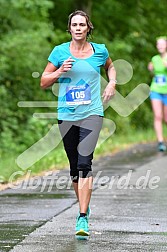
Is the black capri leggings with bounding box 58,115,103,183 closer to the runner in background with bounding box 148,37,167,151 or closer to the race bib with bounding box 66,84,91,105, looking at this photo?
the race bib with bounding box 66,84,91,105

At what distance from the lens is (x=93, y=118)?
293 inches

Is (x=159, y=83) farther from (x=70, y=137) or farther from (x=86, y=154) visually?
(x=86, y=154)

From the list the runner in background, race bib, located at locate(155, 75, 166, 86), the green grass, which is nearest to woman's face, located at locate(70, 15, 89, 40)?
the green grass

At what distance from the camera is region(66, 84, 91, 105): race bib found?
24.2 feet

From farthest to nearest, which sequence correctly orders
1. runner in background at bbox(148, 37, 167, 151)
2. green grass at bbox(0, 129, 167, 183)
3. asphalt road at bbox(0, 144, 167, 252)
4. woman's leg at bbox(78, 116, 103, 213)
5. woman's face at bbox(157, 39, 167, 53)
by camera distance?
1. runner in background at bbox(148, 37, 167, 151)
2. woman's face at bbox(157, 39, 167, 53)
3. green grass at bbox(0, 129, 167, 183)
4. woman's leg at bbox(78, 116, 103, 213)
5. asphalt road at bbox(0, 144, 167, 252)

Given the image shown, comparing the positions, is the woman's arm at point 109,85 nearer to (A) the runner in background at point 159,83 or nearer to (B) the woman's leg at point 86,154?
(B) the woman's leg at point 86,154

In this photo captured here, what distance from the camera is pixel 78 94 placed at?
291 inches

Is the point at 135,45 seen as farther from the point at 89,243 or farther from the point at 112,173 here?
the point at 89,243

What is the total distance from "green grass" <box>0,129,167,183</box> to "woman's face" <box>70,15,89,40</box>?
4418mm

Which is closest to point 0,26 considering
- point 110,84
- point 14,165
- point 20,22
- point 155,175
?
point 20,22

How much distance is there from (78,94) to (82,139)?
1.27ft

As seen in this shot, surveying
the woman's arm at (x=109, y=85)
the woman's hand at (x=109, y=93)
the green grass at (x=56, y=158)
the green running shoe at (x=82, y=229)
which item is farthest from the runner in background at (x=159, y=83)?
the green running shoe at (x=82, y=229)

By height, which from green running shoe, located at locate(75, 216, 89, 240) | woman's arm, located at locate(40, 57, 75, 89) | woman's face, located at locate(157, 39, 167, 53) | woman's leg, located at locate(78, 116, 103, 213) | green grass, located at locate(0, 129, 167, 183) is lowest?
green running shoe, located at locate(75, 216, 89, 240)

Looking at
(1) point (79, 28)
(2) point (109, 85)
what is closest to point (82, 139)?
(2) point (109, 85)
